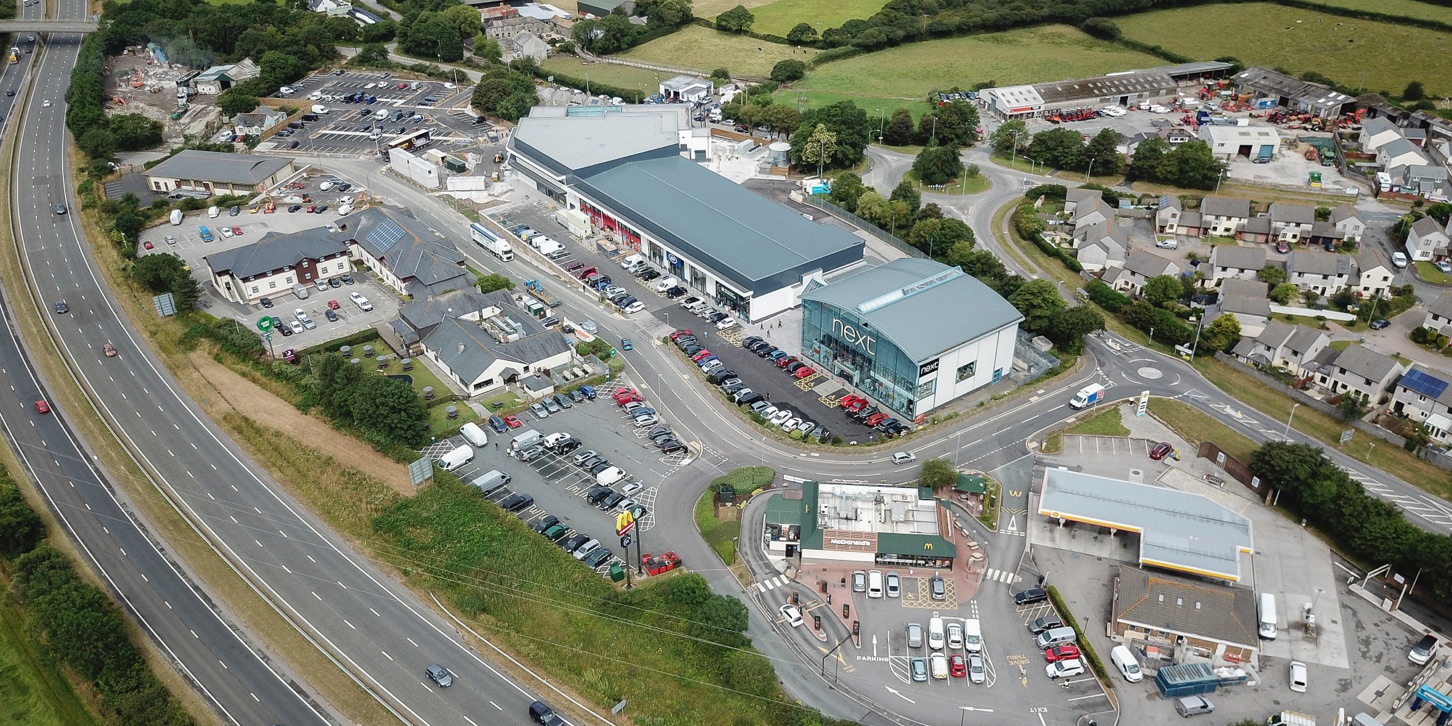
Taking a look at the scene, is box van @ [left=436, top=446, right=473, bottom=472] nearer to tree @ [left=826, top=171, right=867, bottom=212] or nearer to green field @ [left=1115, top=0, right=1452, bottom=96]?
tree @ [left=826, top=171, right=867, bottom=212]

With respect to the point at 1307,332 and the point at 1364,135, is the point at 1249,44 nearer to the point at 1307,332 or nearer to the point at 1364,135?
the point at 1364,135

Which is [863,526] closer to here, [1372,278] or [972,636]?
[972,636]

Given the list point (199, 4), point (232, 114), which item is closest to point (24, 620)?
point (232, 114)

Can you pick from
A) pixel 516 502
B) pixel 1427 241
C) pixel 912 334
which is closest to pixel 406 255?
pixel 516 502

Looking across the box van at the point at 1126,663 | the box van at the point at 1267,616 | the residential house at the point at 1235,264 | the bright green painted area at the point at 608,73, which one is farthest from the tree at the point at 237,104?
the box van at the point at 1267,616

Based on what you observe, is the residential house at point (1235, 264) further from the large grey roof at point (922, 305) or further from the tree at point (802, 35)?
the tree at point (802, 35)

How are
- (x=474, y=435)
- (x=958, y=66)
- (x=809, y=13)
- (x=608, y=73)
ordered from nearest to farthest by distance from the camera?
(x=474, y=435)
(x=958, y=66)
(x=608, y=73)
(x=809, y=13)
